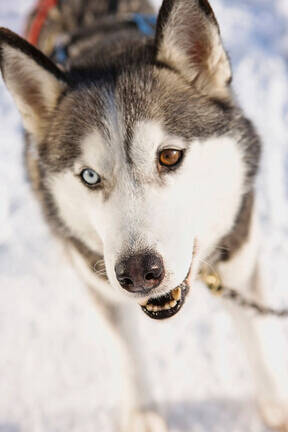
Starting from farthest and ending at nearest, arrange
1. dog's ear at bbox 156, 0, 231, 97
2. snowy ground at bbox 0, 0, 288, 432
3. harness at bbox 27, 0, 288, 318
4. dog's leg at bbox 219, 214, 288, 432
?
snowy ground at bbox 0, 0, 288, 432
dog's leg at bbox 219, 214, 288, 432
harness at bbox 27, 0, 288, 318
dog's ear at bbox 156, 0, 231, 97

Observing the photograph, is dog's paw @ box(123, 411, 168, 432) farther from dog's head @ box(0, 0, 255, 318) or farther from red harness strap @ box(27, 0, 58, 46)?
red harness strap @ box(27, 0, 58, 46)

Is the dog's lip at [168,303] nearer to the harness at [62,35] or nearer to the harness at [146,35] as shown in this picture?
the harness at [146,35]

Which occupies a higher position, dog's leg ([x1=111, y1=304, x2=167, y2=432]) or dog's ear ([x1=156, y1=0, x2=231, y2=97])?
dog's ear ([x1=156, y1=0, x2=231, y2=97])

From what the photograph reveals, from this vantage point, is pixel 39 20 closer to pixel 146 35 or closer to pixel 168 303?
pixel 146 35

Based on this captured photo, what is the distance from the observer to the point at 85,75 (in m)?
1.67

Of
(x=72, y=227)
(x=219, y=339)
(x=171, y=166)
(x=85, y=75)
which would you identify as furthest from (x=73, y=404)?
(x=85, y=75)

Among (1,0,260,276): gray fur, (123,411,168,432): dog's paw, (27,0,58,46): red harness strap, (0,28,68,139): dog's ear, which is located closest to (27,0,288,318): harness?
(27,0,58,46): red harness strap

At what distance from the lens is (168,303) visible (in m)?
1.43

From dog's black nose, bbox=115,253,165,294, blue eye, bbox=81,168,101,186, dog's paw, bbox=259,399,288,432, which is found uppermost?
blue eye, bbox=81,168,101,186

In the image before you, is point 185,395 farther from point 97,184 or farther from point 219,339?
point 97,184

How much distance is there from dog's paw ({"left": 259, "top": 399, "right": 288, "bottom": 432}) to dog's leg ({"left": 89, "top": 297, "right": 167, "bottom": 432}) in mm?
479

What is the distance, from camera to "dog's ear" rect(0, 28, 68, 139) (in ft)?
4.64

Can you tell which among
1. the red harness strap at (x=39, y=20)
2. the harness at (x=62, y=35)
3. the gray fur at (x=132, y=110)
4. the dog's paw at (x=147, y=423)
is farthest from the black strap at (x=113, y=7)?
the dog's paw at (x=147, y=423)

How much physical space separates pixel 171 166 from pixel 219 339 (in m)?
1.26
